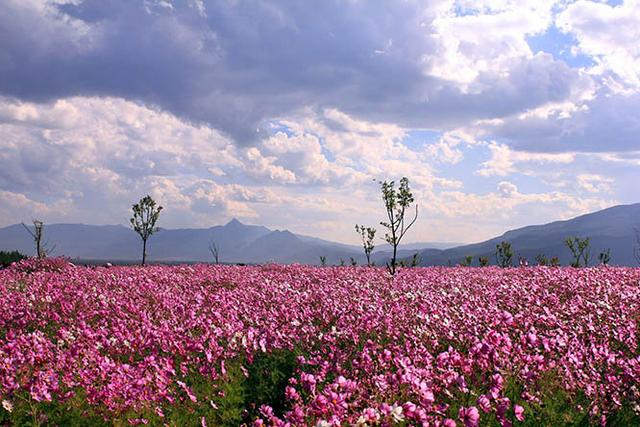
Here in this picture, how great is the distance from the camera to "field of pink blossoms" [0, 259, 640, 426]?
5.06 metres

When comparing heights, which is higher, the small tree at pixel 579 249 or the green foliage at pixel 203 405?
the small tree at pixel 579 249

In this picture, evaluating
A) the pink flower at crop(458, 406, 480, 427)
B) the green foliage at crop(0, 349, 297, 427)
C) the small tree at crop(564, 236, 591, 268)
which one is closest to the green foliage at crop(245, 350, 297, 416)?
the green foliage at crop(0, 349, 297, 427)

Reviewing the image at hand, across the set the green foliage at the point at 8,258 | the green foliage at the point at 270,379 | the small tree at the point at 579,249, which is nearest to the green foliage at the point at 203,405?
the green foliage at the point at 270,379

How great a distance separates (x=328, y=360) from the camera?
23.1 ft

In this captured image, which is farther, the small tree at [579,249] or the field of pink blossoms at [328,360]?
the small tree at [579,249]

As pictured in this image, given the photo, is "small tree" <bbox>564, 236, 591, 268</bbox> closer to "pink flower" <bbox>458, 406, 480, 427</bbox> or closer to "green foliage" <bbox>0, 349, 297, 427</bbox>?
"green foliage" <bbox>0, 349, 297, 427</bbox>

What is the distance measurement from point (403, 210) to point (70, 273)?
13683mm

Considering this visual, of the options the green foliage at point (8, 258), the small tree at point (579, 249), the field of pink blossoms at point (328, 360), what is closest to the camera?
the field of pink blossoms at point (328, 360)

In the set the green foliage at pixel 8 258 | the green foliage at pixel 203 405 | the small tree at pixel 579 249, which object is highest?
the green foliage at pixel 8 258

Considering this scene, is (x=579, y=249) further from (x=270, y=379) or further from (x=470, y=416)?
(x=470, y=416)

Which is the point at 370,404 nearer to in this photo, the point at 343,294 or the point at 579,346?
the point at 579,346

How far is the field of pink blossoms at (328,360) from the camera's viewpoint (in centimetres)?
506

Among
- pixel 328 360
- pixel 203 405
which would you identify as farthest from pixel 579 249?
pixel 203 405

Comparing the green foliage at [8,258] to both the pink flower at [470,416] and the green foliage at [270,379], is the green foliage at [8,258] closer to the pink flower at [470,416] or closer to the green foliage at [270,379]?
the green foliage at [270,379]
